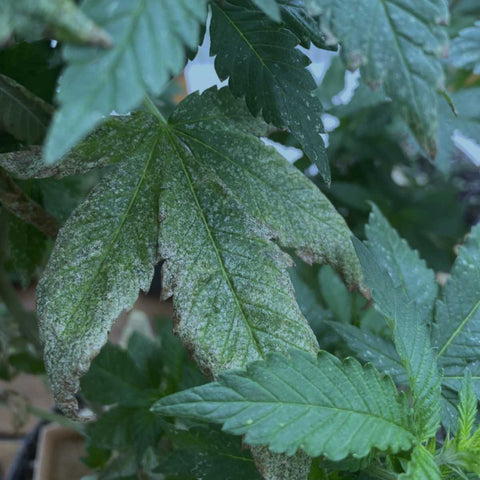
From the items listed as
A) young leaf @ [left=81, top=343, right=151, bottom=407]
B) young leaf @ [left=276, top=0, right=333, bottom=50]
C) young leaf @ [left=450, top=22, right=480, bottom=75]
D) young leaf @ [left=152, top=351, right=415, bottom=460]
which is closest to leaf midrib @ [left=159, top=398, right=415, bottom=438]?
young leaf @ [left=152, top=351, right=415, bottom=460]

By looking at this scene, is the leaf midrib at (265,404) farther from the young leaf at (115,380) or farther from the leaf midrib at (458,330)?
the young leaf at (115,380)

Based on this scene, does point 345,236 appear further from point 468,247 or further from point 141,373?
point 141,373

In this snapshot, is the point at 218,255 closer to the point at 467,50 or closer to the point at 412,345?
the point at 412,345

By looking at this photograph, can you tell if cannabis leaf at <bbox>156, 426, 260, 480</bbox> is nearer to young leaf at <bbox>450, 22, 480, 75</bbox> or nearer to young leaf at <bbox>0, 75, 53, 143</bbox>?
young leaf at <bbox>0, 75, 53, 143</bbox>

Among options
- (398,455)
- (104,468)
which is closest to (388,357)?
(398,455)

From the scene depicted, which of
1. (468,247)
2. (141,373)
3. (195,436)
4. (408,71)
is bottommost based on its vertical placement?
(141,373)

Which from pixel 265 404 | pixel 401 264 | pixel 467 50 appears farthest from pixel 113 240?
pixel 467 50

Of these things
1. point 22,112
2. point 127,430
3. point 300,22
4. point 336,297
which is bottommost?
point 127,430
